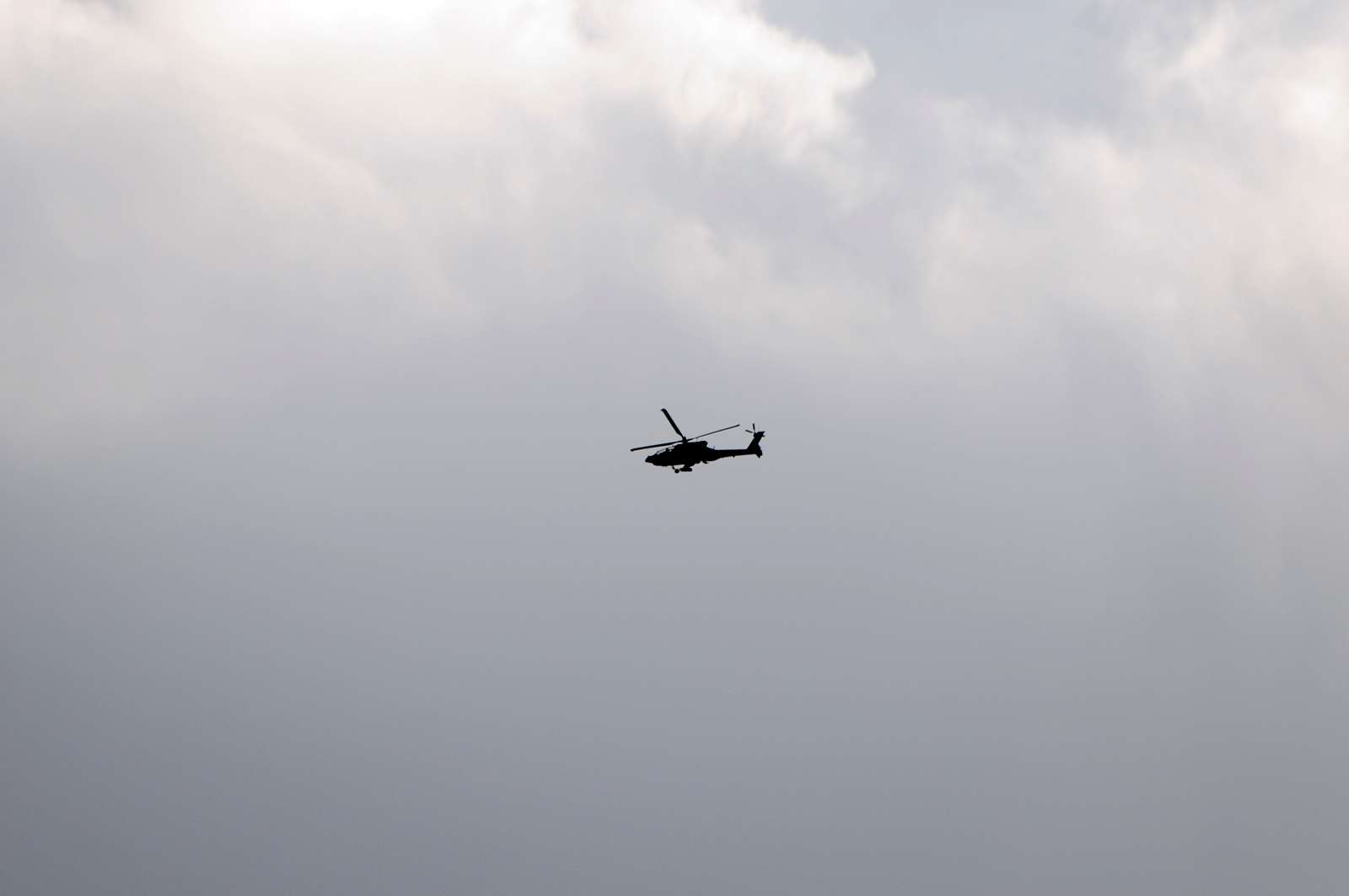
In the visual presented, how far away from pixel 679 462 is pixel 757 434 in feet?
28.8

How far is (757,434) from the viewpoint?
4545 inches

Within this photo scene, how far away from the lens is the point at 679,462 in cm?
10988
